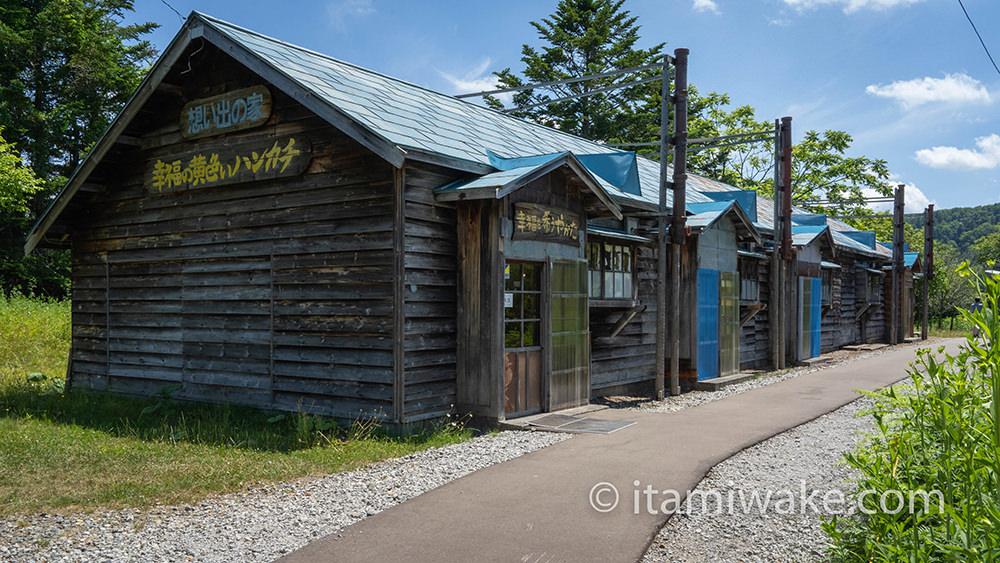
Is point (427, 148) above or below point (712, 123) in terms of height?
below

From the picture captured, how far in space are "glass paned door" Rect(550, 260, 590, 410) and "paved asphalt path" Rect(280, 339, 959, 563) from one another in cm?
124

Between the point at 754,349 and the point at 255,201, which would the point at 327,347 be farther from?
the point at 754,349

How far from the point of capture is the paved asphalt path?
16.3 feet

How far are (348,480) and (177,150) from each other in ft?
22.9

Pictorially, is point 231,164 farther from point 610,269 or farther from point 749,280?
point 749,280

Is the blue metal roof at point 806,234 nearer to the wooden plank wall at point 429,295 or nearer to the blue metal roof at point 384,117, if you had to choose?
the blue metal roof at point 384,117

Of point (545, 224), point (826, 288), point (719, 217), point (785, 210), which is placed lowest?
point (826, 288)

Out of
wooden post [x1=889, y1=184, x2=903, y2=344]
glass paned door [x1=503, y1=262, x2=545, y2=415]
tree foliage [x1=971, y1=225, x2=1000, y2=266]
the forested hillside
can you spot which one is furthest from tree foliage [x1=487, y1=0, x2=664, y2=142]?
the forested hillside

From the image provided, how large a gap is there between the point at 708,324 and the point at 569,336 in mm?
5199

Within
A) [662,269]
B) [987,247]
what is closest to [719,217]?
[662,269]

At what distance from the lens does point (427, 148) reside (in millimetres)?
8961

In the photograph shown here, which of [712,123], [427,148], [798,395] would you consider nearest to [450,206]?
[427,148]

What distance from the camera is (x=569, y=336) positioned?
10.5 m

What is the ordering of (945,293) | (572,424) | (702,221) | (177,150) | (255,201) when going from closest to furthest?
(572,424)
(255,201)
(177,150)
(702,221)
(945,293)
